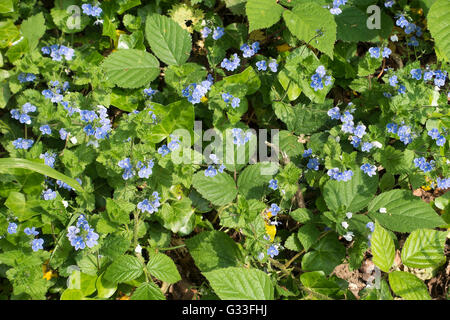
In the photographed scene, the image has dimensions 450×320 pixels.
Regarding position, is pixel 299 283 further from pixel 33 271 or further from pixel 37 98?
pixel 37 98

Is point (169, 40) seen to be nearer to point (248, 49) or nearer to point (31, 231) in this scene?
point (248, 49)

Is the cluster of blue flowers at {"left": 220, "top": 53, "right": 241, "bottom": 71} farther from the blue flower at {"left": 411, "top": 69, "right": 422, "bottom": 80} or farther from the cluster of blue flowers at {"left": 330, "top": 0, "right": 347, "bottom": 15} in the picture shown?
the blue flower at {"left": 411, "top": 69, "right": 422, "bottom": 80}

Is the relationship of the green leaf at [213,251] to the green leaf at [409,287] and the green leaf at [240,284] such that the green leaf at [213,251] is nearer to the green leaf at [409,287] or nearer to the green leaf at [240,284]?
the green leaf at [240,284]

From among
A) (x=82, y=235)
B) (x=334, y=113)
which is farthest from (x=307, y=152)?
(x=82, y=235)

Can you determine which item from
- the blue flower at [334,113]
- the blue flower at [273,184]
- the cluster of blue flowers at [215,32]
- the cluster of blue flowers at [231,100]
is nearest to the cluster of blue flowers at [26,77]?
the cluster of blue flowers at [215,32]

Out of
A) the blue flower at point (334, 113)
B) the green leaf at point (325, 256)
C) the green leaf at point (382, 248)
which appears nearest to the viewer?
the green leaf at point (382, 248)

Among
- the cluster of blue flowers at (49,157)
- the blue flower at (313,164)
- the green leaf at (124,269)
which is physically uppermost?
the blue flower at (313,164)

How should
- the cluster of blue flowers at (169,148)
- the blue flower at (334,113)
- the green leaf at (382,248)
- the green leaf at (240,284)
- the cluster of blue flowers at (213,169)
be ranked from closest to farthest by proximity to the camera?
the green leaf at (240,284) → the green leaf at (382,248) → the cluster of blue flowers at (169,148) → the cluster of blue flowers at (213,169) → the blue flower at (334,113)
